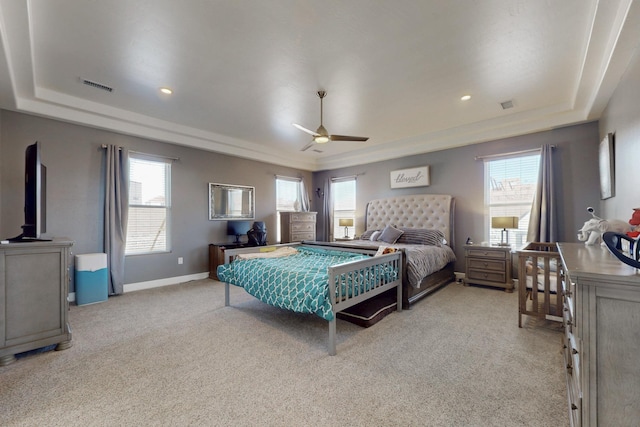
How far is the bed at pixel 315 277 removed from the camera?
2.35 metres

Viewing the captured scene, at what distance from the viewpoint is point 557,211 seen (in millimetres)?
4039

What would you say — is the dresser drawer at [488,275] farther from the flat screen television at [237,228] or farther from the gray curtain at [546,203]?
the flat screen television at [237,228]

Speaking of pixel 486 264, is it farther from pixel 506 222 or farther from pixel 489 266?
pixel 506 222

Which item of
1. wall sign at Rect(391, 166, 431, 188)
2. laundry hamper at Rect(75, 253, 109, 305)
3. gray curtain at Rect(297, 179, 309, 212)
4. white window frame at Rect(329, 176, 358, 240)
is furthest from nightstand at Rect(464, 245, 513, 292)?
laundry hamper at Rect(75, 253, 109, 305)

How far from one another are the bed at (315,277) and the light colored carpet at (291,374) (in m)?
0.36

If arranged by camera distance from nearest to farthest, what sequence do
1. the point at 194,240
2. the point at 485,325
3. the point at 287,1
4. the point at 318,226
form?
the point at 287,1 → the point at 485,325 → the point at 194,240 → the point at 318,226

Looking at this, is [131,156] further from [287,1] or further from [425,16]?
[425,16]

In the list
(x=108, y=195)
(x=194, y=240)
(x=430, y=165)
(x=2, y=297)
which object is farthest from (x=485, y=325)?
(x=108, y=195)

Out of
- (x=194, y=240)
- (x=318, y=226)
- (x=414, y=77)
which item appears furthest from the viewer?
(x=318, y=226)

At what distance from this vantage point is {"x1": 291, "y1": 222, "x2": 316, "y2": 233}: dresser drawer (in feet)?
20.4

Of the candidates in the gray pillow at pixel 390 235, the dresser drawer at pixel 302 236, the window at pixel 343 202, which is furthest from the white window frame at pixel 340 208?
the gray pillow at pixel 390 235

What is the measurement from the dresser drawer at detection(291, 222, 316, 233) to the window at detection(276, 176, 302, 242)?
0.50 meters

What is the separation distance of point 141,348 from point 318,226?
206 inches

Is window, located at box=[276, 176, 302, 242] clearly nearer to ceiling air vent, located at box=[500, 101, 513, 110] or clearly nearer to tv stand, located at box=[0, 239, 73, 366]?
tv stand, located at box=[0, 239, 73, 366]
